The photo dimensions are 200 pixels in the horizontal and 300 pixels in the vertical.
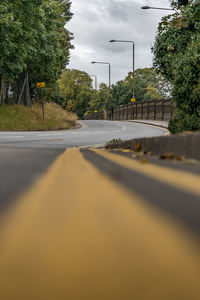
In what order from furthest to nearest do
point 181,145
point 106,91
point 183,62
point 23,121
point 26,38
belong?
1. point 106,91
2. point 23,121
3. point 26,38
4. point 183,62
5. point 181,145

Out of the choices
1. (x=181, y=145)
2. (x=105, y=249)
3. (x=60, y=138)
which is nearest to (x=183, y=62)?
(x=60, y=138)

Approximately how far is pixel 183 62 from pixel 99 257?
10.8 meters

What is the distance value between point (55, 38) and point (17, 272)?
87.8ft

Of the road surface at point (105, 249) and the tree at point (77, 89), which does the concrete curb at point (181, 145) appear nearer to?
the road surface at point (105, 249)

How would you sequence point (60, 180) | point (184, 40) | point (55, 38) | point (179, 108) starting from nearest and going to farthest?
1. point (60, 180)
2. point (179, 108)
3. point (184, 40)
4. point (55, 38)

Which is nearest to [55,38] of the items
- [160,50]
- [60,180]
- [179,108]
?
[160,50]

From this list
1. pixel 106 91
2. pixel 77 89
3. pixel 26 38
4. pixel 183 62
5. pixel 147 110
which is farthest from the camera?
pixel 77 89

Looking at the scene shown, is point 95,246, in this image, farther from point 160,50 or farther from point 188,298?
point 160,50

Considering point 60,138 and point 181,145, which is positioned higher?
point 181,145

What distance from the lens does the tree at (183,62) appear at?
9789 millimetres

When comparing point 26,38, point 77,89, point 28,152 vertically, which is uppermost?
point 77,89

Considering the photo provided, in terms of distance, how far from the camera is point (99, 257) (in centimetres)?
62

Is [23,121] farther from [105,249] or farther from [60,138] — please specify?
[105,249]

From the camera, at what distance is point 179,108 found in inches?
421
